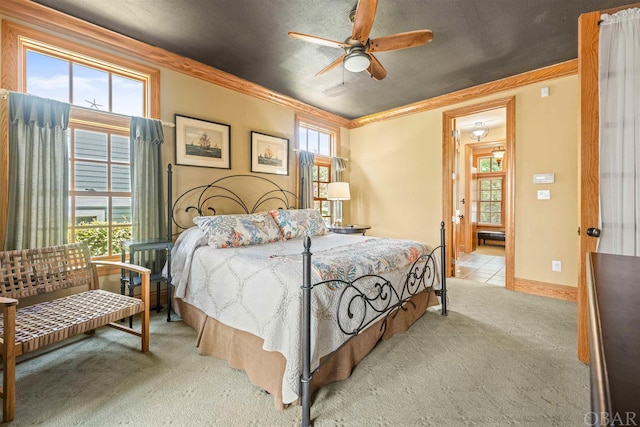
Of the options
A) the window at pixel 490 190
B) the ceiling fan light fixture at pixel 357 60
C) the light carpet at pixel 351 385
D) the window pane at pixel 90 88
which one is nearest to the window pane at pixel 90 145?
the window pane at pixel 90 88

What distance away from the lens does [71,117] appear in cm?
261

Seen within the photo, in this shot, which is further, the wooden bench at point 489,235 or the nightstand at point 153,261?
the wooden bench at point 489,235

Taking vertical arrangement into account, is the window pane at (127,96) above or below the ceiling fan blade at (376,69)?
below

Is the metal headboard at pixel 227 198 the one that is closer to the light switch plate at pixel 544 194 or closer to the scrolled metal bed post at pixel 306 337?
the scrolled metal bed post at pixel 306 337

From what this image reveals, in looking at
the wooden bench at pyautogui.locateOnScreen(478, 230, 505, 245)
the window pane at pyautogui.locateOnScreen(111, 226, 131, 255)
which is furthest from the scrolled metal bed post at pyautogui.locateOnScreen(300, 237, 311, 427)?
the wooden bench at pyautogui.locateOnScreen(478, 230, 505, 245)

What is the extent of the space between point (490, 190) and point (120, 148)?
7.99 metres

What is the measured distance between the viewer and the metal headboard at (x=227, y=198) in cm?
328

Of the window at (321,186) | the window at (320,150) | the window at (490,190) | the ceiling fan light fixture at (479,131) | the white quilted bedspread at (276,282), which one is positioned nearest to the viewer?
the white quilted bedspread at (276,282)

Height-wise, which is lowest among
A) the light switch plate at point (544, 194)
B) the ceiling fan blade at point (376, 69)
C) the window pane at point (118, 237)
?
the window pane at point (118, 237)

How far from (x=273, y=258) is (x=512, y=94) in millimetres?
3861

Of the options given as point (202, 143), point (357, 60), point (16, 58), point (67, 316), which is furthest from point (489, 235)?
point (16, 58)

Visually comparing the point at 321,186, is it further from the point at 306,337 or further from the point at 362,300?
the point at 306,337

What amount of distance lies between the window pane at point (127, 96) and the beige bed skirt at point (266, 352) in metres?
2.13

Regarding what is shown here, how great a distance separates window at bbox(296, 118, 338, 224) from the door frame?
1924mm
